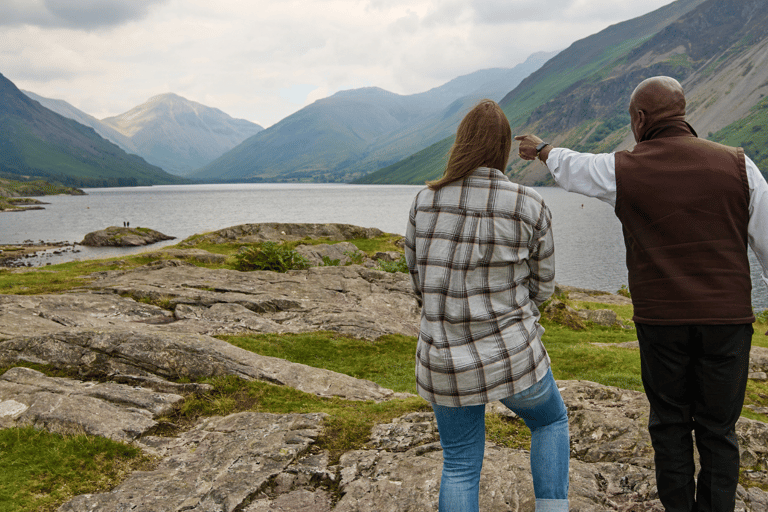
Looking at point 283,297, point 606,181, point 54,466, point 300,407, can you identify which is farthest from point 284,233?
point 606,181

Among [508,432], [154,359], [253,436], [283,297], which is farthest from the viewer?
[283,297]

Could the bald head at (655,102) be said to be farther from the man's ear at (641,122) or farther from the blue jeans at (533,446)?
the blue jeans at (533,446)

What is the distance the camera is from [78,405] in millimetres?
6664

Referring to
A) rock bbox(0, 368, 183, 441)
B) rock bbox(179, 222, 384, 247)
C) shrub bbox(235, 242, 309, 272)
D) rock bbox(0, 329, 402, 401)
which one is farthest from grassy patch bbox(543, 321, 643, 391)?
rock bbox(179, 222, 384, 247)

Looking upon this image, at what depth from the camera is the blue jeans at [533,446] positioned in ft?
12.2

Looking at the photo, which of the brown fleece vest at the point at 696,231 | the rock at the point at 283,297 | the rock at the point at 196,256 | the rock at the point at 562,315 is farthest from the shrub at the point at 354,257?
the brown fleece vest at the point at 696,231

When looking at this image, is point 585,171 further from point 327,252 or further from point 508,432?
point 327,252

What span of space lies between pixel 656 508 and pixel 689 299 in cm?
235

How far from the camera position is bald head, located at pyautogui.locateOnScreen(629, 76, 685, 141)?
397 centimetres

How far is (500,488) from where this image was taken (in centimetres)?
497

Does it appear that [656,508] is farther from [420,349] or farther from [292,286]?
[292,286]

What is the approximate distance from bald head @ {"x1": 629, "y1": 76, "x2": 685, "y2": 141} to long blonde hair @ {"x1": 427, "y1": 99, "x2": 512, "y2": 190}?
4.07 ft

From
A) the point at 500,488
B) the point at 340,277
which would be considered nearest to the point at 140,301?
the point at 340,277

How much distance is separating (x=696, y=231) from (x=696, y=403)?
139 centimetres
